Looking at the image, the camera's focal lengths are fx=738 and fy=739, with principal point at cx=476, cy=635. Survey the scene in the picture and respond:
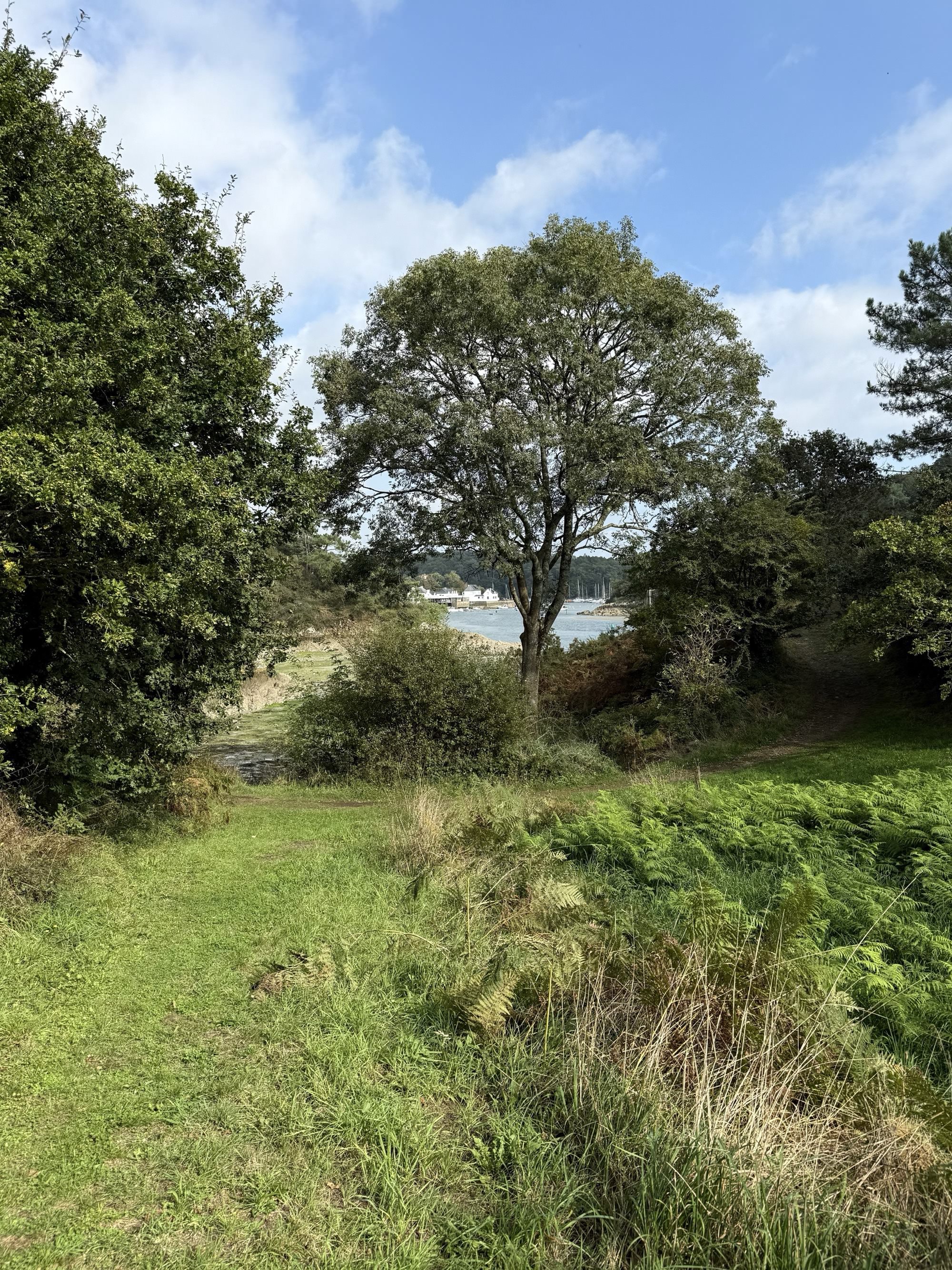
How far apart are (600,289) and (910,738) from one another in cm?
1253

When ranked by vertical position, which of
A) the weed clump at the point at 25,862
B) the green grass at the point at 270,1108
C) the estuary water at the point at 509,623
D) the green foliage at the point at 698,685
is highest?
the estuary water at the point at 509,623

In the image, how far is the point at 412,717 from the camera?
15.7m

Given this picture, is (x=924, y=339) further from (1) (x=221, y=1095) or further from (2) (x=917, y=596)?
(1) (x=221, y=1095)

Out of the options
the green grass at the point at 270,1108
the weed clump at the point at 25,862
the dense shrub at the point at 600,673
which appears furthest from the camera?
the dense shrub at the point at 600,673

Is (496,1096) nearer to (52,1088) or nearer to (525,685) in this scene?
(52,1088)

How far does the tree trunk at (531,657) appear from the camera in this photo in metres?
20.0

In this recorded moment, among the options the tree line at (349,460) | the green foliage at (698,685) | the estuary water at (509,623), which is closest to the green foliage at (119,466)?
the tree line at (349,460)

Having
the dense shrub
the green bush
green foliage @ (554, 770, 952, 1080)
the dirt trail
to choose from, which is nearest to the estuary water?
the dirt trail

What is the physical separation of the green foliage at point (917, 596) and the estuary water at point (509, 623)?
21.1m

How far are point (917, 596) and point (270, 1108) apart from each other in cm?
1469

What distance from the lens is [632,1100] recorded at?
11.8 ft

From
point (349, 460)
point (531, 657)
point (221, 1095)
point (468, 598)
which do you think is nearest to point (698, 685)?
point (531, 657)

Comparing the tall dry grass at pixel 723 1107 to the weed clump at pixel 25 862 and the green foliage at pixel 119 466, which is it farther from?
the green foliage at pixel 119 466

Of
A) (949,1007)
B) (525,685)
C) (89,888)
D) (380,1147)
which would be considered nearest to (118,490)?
(89,888)
